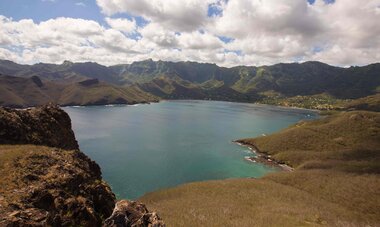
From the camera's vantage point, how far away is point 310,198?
3110 inches

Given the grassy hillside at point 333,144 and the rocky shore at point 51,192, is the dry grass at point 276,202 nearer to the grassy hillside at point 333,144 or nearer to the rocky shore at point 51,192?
the rocky shore at point 51,192

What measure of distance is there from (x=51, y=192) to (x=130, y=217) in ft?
50.4

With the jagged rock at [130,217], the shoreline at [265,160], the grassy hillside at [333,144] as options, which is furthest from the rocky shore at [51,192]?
the grassy hillside at [333,144]

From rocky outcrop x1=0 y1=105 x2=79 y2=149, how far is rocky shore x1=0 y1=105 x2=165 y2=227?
20cm

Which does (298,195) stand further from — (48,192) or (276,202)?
(48,192)

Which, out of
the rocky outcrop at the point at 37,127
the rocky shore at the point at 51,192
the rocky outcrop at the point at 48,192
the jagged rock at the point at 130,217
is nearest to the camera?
the jagged rock at the point at 130,217

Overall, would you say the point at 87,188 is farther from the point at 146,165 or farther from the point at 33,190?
the point at 146,165

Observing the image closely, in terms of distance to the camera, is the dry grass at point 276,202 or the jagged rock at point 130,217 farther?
the dry grass at point 276,202

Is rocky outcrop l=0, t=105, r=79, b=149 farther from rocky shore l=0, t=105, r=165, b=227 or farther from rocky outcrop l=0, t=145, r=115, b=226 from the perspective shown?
rocky outcrop l=0, t=145, r=115, b=226

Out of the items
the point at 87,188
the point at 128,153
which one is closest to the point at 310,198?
the point at 87,188

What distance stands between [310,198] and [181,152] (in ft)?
282

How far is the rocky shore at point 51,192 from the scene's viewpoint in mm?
25375

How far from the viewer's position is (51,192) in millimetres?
35219

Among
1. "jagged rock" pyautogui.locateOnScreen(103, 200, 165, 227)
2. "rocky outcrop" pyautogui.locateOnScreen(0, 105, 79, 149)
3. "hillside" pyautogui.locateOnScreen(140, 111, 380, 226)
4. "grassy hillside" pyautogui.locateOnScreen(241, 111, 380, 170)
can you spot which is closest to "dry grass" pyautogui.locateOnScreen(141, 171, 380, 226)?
"hillside" pyautogui.locateOnScreen(140, 111, 380, 226)
